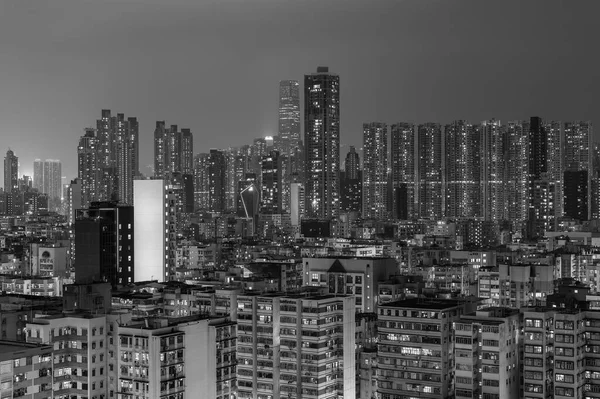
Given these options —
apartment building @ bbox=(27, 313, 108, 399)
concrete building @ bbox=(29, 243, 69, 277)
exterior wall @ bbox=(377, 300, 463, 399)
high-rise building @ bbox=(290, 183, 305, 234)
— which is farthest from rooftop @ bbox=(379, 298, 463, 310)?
high-rise building @ bbox=(290, 183, 305, 234)

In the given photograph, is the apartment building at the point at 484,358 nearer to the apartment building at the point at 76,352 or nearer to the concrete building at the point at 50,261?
the apartment building at the point at 76,352

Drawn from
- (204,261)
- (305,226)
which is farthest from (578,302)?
(305,226)

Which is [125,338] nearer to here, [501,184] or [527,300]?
[527,300]

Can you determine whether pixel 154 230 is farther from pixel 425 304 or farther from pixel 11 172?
pixel 11 172

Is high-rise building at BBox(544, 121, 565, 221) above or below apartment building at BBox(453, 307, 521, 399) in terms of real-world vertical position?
above

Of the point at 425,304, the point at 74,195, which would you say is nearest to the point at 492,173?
the point at 74,195

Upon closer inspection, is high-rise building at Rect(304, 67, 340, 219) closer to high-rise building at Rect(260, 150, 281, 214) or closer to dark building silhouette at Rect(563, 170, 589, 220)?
high-rise building at Rect(260, 150, 281, 214)
